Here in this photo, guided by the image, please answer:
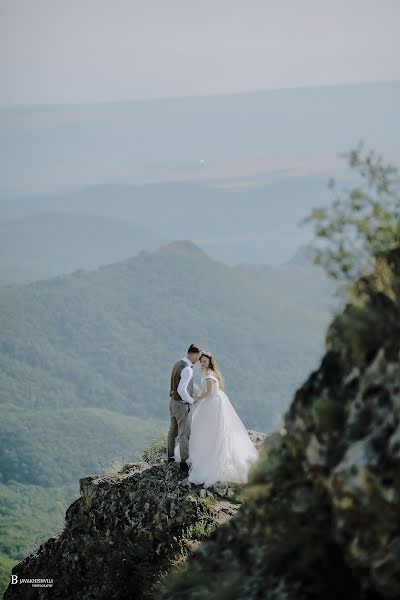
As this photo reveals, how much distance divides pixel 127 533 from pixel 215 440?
2264mm

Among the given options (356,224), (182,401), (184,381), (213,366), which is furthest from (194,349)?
(356,224)

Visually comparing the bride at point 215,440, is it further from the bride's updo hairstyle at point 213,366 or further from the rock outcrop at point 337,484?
the rock outcrop at point 337,484

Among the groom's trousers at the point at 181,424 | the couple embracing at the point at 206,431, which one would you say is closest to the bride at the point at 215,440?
the couple embracing at the point at 206,431

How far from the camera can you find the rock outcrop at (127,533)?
525 inches

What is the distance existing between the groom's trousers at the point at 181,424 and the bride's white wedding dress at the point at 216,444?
129 mm

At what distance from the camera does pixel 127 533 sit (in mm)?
14156

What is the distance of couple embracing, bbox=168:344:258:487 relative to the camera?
14.5 m

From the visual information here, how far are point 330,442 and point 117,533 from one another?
27.5 ft

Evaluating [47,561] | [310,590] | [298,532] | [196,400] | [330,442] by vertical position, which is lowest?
[310,590]

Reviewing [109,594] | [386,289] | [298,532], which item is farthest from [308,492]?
[109,594]

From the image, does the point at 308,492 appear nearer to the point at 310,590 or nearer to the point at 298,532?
the point at 298,532

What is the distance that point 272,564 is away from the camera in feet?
24.4

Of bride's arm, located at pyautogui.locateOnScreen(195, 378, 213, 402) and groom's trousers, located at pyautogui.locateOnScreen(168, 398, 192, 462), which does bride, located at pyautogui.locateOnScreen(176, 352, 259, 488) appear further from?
groom's trousers, located at pyautogui.locateOnScreen(168, 398, 192, 462)

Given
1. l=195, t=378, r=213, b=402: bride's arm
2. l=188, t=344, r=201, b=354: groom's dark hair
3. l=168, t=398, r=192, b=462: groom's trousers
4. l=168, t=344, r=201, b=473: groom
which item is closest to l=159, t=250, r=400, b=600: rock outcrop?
l=188, t=344, r=201, b=354: groom's dark hair
